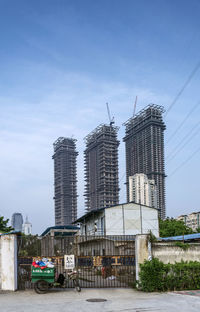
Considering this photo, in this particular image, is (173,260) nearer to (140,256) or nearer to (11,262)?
(140,256)

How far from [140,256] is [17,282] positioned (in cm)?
639

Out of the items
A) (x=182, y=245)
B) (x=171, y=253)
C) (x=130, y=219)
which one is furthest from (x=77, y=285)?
(x=130, y=219)

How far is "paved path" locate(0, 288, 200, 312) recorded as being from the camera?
13758 mm

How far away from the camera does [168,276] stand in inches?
714

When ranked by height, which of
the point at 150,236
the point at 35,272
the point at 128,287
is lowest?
the point at 128,287

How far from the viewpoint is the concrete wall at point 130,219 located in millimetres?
48812

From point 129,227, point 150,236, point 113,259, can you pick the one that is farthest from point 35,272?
point 129,227

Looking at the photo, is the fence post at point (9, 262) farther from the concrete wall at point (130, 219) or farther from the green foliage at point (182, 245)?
the concrete wall at point (130, 219)

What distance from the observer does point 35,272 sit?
17.5m

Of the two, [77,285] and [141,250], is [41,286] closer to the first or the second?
[77,285]

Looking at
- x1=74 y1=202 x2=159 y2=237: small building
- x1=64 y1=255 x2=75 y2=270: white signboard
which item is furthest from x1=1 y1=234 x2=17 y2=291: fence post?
x1=74 y1=202 x2=159 y2=237: small building

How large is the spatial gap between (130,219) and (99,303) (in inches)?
1391

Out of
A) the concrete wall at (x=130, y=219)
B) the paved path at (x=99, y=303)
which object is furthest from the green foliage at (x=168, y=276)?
the concrete wall at (x=130, y=219)

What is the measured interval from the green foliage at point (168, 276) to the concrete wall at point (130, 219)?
30011mm
